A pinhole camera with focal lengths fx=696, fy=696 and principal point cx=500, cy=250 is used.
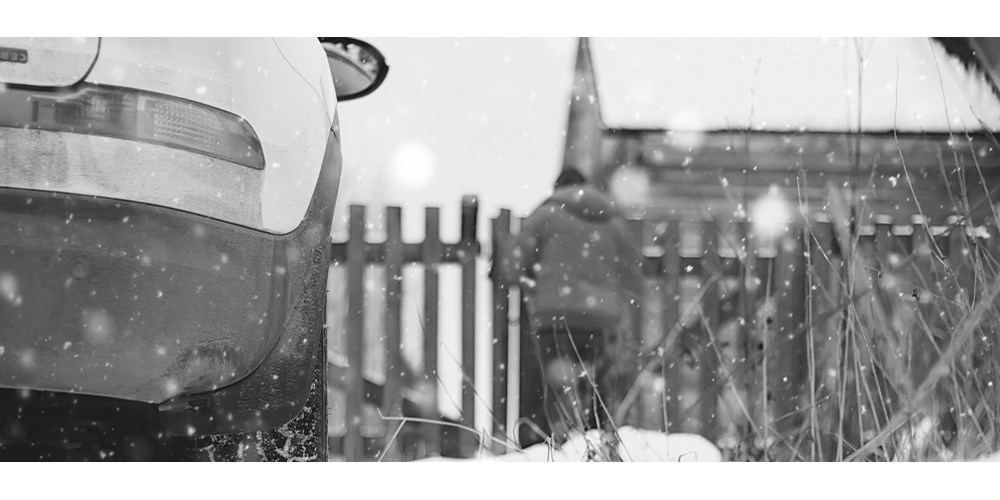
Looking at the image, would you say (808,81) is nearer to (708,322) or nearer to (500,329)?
(708,322)

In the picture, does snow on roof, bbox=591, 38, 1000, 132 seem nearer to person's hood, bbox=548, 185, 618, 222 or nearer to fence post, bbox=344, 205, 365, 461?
person's hood, bbox=548, 185, 618, 222

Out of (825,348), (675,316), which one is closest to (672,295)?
(675,316)

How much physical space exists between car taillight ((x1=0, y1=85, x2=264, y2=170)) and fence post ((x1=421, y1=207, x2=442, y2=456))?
99 centimetres

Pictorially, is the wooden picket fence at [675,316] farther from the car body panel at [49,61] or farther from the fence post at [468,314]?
the car body panel at [49,61]

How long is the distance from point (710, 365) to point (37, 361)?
1823 millimetres

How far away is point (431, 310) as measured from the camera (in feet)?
7.89

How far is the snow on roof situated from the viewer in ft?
6.04

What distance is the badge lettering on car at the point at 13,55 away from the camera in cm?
139

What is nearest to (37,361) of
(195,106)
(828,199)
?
(195,106)

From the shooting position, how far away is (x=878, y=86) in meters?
1.88

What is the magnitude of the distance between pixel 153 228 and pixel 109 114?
230 mm

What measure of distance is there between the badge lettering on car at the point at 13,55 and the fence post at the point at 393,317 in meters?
1.14

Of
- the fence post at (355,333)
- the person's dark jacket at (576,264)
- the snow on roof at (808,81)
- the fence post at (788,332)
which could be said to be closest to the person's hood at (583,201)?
the person's dark jacket at (576,264)

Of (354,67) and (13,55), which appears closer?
(13,55)
